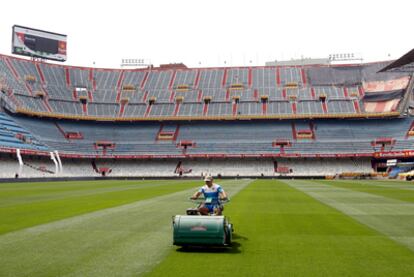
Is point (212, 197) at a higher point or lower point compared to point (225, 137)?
lower

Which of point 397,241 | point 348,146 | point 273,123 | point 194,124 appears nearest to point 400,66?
point 348,146

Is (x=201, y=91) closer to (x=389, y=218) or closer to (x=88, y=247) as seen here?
(x=389, y=218)

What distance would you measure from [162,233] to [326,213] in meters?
8.02

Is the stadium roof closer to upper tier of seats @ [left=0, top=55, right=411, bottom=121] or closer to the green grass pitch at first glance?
upper tier of seats @ [left=0, top=55, right=411, bottom=121]

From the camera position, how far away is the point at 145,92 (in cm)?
9362

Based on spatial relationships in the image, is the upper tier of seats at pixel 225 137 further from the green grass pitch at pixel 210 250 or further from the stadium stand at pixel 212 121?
the green grass pitch at pixel 210 250

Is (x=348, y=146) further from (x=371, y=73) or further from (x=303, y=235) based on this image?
(x=303, y=235)

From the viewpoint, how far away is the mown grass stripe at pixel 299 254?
26.9 feet

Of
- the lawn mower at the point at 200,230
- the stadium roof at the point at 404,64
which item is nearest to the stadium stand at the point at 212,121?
the stadium roof at the point at 404,64

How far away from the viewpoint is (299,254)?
31.9ft

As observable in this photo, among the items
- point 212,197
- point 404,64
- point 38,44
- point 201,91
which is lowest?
point 212,197

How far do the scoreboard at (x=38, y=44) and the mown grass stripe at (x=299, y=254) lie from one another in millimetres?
84333

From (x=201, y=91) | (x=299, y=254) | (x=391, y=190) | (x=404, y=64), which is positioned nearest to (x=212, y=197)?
(x=299, y=254)

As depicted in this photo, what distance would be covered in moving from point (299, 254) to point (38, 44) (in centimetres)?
9066
